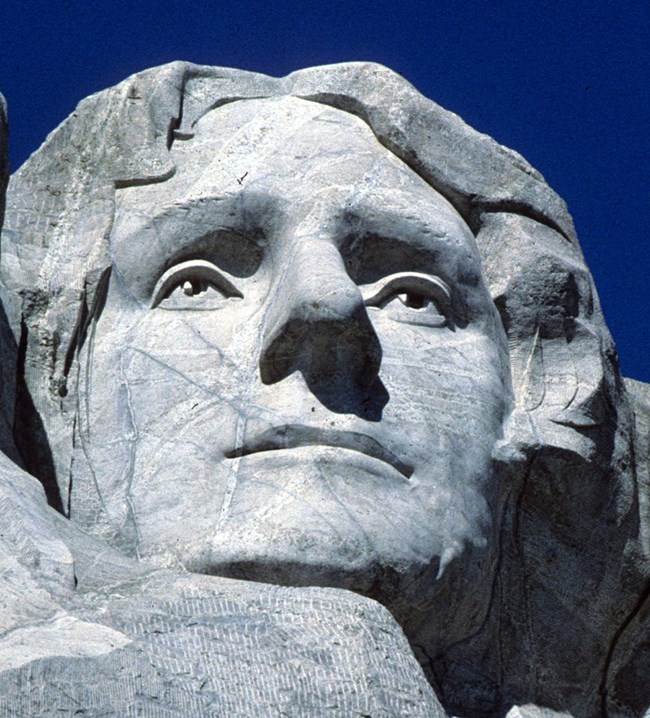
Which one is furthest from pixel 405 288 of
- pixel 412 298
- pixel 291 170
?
pixel 291 170

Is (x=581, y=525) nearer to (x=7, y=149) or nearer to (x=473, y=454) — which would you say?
(x=473, y=454)

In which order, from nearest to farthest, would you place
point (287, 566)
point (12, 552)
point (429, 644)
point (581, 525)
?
point (12, 552) → point (287, 566) → point (429, 644) → point (581, 525)

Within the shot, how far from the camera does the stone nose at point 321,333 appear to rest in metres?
7.04

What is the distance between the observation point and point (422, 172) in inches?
312

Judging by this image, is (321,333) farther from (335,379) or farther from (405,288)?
(405,288)

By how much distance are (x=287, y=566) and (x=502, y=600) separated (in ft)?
3.53

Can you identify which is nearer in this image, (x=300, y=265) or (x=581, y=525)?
(x=300, y=265)

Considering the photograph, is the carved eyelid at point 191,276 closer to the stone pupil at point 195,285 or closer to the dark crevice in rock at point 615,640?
the stone pupil at point 195,285

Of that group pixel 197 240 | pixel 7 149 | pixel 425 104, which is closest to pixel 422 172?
pixel 425 104

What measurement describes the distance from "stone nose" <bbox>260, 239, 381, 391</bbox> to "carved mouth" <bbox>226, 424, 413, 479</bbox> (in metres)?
0.18

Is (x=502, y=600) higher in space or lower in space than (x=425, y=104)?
lower

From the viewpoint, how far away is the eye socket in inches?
296

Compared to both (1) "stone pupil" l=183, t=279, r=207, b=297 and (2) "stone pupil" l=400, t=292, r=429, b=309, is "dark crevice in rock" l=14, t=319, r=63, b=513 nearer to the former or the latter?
(1) "stone pupil" l=183, t=279, r=207, b=297

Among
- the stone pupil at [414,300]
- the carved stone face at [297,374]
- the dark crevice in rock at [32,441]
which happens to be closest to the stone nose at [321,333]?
the carved stone face at [297,374]
